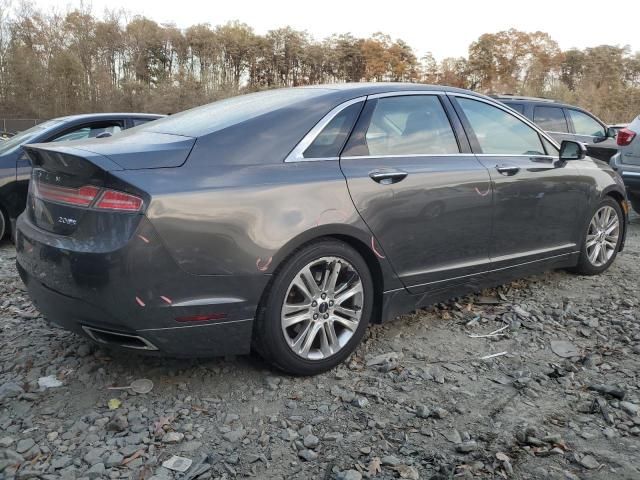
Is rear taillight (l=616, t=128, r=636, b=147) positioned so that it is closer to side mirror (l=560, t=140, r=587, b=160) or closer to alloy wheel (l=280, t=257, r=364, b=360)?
side mirror (l=560, t=140, r=587, b=160)

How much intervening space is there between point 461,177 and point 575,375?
1.33 m

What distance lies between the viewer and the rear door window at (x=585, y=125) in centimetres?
1017

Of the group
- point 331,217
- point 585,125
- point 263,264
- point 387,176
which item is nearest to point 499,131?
point 387,176

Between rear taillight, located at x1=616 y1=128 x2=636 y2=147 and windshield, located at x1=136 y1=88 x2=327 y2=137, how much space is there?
239 inches

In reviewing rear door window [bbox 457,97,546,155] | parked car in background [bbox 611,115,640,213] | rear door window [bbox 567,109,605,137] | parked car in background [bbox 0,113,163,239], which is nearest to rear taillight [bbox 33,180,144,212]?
rear door window [bbox 457,97,546,155]

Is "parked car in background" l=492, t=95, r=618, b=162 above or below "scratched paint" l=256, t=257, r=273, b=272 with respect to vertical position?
above

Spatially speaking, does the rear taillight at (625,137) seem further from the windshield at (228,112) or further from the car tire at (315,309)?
the car tire at (315,309)

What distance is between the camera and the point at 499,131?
4129mm

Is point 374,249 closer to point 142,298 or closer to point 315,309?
point 315,309

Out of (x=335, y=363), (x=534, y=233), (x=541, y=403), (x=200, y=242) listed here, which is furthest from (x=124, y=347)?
(x=534, y=233)

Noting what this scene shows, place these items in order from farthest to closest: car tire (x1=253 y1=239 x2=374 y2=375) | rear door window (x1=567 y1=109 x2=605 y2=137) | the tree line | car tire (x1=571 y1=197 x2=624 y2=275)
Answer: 1. the tree line
2. rear door window (x1=567 y1=109 x2=605 y2=137)
3. car tire (x1=571 y1=197 x2=624 y2=275)
4. car tire (x1=253 y1=239 x2=374 y2=375)

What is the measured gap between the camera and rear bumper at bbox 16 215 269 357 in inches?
98.3

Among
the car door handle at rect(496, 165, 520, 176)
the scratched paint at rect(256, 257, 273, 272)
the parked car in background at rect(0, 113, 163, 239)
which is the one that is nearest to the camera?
the scratched paint at rect(256, 257, 273, 272)

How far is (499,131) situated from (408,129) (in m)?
0.95
